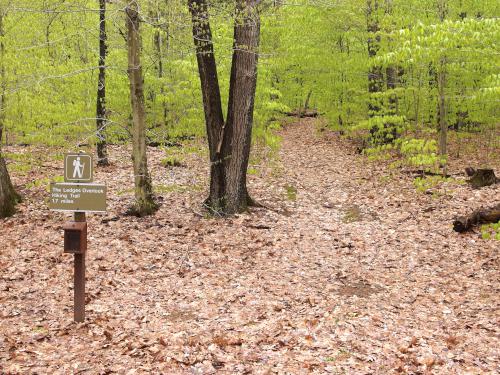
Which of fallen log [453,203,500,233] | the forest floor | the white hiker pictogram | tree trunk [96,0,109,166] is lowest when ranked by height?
the forest floor

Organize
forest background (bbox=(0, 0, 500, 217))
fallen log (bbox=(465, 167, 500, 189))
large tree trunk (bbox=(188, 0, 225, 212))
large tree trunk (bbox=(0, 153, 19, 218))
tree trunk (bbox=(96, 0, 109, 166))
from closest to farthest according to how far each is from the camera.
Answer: forest background (bbox=(0, 0, 500, 217)) < large tree trunk (bbox=(188, 0, 225, 212)) < large tree trunk (bbox=(0, 153, 19, 218)) < fallen log (bbox=(465, 167, 500, 189)) < tree trunk (bbox=(96, 0, 109, 166))

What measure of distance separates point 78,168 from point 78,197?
0.39 meters

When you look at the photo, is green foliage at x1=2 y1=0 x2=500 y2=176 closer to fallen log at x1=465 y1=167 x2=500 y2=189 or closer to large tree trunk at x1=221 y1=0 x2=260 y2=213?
large tree trunk at x1=221 y1=0 x2=260 y2=213

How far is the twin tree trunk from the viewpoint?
34.1 feet

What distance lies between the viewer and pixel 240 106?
1058 centimetres

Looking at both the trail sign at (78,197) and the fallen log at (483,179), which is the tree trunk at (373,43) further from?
the trail sign at (78,197)

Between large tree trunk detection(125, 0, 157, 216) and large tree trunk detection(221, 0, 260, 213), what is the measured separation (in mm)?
1941

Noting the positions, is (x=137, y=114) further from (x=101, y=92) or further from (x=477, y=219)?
(x=477, y=219)

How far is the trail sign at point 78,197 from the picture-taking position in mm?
5785

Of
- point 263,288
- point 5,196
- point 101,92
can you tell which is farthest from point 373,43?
point 5,196

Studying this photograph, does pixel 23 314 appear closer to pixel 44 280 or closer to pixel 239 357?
pixel 44 280

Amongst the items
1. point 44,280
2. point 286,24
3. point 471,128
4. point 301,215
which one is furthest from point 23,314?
point 471,128

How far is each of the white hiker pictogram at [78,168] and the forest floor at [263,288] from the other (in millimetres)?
2088

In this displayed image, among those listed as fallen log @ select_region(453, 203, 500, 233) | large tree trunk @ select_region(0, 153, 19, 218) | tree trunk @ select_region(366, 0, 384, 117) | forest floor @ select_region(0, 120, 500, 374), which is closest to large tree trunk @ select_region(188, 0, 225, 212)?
forest floor @ select_region(0, 120, 500, 374)
